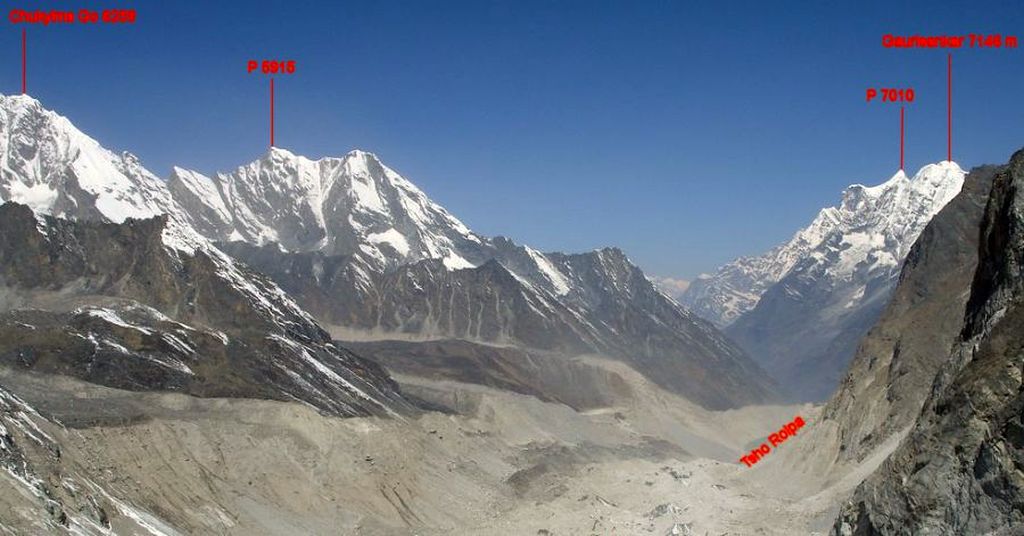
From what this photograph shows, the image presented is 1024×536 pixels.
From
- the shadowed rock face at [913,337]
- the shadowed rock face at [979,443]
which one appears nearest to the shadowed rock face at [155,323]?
the shadowed rock face at [913,337]

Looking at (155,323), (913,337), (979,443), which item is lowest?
(979,443)

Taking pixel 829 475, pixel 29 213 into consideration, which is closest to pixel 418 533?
pixel 829 475

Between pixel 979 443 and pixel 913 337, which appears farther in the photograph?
pixel 913 337

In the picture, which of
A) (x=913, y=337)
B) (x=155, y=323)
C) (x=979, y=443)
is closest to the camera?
(x=979, y=443)

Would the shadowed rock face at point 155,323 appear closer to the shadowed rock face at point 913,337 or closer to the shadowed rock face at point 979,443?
the shadowed rock face at point 913,337

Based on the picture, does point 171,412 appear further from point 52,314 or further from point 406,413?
point 406,413

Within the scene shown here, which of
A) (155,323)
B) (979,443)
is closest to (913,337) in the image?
(155,323)

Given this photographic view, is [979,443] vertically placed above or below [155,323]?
below

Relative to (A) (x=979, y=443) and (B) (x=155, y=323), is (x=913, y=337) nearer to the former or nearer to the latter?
(B) (x=155, y=323)

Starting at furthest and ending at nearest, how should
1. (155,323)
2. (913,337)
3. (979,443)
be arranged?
1. (155,323)
2. (913,337)
3. (979,443)
